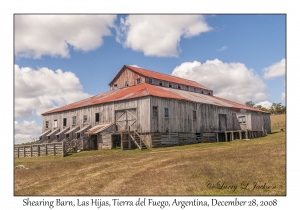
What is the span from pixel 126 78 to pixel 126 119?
12.9 m

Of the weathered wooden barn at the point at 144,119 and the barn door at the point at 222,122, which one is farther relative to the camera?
the barn door at the point at 222,122

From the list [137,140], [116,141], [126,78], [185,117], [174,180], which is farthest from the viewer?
[126,78]

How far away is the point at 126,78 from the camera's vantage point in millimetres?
45562

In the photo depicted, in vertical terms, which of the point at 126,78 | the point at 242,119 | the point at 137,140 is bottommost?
the point at 137,140

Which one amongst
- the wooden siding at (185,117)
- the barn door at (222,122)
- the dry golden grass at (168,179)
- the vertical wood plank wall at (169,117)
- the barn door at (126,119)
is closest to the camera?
the dry golden grass at (168,179)

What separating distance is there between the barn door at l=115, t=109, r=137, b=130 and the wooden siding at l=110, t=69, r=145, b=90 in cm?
945

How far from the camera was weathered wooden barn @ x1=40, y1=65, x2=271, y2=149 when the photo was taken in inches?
1271

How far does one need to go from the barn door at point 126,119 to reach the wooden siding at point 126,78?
945 cm

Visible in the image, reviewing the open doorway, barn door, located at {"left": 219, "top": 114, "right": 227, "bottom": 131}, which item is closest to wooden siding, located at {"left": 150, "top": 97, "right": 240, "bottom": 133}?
barn door, located at {"left": 219, "top": 114, "right": 227, "bottom": 131}

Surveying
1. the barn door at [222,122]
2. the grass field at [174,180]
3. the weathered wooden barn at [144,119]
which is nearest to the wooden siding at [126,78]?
the weathered wooden barn at [144,119]

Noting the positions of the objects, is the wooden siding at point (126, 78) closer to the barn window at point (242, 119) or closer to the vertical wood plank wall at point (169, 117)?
the vertical wood plank wall at point (169, 117)

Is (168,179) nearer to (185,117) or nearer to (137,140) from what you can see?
(137,140)

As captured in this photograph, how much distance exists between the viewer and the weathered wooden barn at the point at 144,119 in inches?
1271

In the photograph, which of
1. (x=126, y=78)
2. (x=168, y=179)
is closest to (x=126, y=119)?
(x=126, y=78)
